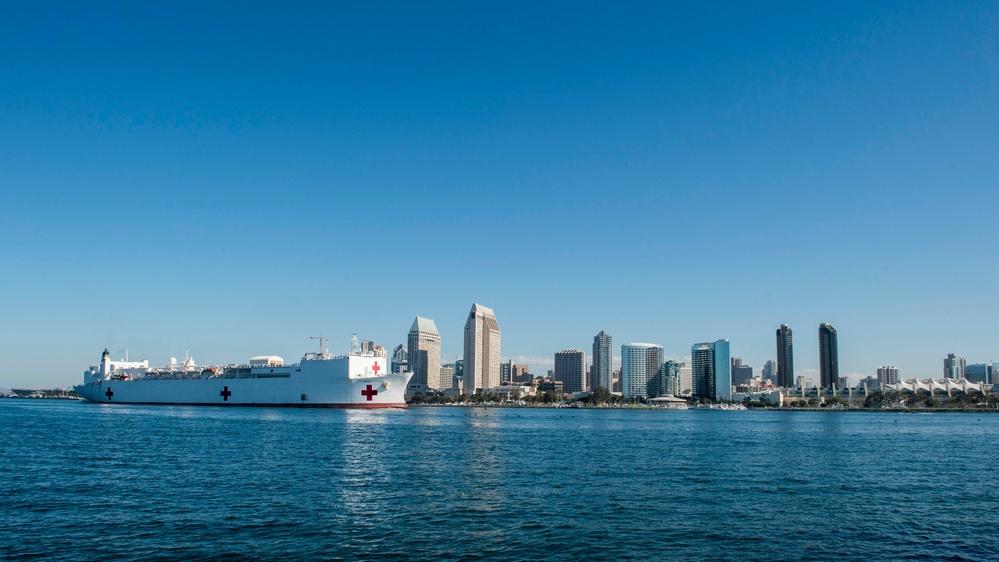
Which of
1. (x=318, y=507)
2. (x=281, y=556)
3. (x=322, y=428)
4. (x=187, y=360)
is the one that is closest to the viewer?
(x=281, y=556)

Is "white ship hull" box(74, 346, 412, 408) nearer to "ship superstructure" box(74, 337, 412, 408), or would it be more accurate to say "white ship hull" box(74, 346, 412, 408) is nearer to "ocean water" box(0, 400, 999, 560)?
"ship superstructure" box(74, 337, 412, 408)

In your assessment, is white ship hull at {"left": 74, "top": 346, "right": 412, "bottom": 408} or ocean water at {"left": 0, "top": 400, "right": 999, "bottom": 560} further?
white ship hull at {"left": 74, "top": 346, "right": 412, "bottom": 408}

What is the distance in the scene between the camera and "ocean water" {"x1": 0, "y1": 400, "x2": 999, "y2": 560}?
70.9 feet

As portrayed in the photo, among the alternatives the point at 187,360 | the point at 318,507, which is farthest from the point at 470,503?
the point at 187,360

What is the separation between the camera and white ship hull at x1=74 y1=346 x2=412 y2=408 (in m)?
117

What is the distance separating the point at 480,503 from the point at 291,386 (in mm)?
98510

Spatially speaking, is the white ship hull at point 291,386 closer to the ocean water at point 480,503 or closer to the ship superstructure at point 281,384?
the ship superstructure at point 281,384

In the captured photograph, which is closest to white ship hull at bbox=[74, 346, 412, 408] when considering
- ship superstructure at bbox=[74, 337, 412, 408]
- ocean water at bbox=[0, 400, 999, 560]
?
ship superstructure at bbox=[74, 337, 412, 408]

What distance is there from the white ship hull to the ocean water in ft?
211

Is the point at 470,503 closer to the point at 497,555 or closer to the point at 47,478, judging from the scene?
the point at 497,555

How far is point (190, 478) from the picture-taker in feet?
112

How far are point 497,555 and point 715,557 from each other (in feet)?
22.4

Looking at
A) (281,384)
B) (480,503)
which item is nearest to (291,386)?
(281,384)

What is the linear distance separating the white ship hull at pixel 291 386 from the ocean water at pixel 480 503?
64378 mm
